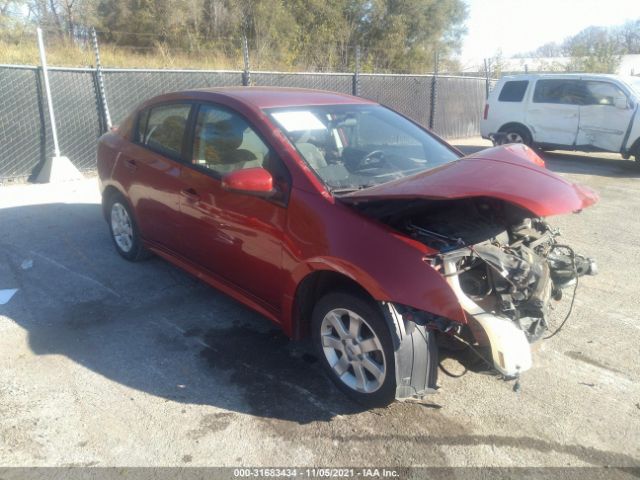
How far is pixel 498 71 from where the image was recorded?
24.5 metres

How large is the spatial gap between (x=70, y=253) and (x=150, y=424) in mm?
3203

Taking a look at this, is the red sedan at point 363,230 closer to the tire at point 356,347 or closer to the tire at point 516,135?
the tire at point 356,347

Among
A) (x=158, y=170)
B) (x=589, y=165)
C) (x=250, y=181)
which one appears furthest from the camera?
(x=589, y=165)

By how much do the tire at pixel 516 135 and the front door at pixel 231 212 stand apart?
9.52 meters

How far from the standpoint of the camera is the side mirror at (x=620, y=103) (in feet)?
34.1

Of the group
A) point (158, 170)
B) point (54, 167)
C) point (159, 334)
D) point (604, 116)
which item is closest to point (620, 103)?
point (604, 116)

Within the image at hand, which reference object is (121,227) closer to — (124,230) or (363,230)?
(124,230)

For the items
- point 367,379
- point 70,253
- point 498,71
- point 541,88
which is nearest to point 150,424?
point 367,379

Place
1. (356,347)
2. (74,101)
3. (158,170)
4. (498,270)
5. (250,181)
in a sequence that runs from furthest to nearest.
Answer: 1. (74,101)
2. (158,170)
3. (250,181)
4. (356,347)
5. (498,270)

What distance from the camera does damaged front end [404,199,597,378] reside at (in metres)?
2.65

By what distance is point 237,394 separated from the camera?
322 centimetres

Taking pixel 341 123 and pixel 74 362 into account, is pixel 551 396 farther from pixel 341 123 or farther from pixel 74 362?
pixel 74 362

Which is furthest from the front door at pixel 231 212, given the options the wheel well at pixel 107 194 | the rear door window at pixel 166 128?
the wheel well at pixel 107 194

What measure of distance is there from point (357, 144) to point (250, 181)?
108 centimetres
